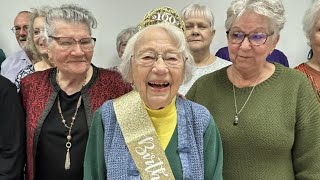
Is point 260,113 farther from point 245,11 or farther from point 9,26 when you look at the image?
point 9,26

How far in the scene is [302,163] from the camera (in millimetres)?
1658

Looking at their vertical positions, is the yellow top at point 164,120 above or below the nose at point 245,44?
below

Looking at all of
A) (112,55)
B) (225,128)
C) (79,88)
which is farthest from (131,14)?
(225,128)

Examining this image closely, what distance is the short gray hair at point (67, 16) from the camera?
168 cm

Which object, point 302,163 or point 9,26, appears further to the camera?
point 9,26

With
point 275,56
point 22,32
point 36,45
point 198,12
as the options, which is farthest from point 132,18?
point 275,56

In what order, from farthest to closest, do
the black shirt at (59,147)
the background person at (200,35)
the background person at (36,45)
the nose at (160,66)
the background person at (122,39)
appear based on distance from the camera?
the background person at (122,39)
the background person at (200,35)
the background person at (36,45)
the black shirt at (59,147)
the nose at (160,66)

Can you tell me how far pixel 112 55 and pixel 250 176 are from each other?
1.99m

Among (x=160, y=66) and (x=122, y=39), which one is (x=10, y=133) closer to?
(x=160, y=66)

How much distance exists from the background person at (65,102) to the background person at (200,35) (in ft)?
3.18

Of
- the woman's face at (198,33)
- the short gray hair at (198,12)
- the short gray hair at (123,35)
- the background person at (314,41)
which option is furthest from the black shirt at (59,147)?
the short gray hair at (123,35)

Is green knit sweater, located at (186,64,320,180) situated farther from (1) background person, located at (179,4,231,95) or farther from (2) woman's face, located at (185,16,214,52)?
(2) woman's face, located at (185,16,214,52)

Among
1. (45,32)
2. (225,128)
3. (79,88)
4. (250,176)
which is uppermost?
(45,32)

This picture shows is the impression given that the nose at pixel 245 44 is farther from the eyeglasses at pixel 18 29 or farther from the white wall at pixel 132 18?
the eyeglasses at pixel 18 29
